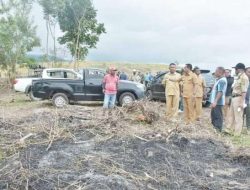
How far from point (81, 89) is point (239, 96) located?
26.9 ft

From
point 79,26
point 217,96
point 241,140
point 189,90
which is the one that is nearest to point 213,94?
point 217,96

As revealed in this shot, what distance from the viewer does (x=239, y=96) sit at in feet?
34.6

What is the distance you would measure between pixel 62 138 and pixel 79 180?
2.17 meters

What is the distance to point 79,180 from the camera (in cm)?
557

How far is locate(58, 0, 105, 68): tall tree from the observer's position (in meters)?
31.2

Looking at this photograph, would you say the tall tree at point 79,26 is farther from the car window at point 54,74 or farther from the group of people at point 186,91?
the group of people at point 186,91

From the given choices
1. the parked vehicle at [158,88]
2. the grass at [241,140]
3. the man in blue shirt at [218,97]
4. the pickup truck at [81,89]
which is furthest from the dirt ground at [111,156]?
the parked vehicle at [158,88]

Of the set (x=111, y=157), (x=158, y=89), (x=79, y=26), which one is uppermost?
(x=79, y=26)

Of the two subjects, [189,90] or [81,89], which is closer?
[189,90]

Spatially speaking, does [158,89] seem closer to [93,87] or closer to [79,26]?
[93,87]

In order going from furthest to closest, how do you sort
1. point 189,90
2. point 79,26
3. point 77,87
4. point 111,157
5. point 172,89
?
1. point 79,26
2. point 77,87
3. point 172,89
4. point 189,90
5. point 111,157

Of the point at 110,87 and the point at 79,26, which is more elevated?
the point at 79,26

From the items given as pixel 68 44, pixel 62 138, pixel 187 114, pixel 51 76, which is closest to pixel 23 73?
pixel 68 44

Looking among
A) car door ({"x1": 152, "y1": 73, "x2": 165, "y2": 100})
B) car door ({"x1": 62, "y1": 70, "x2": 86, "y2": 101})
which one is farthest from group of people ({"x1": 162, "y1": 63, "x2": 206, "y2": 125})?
car door ({"x1": 152, "y1": 73, "x2": 165, "y2": 100})
